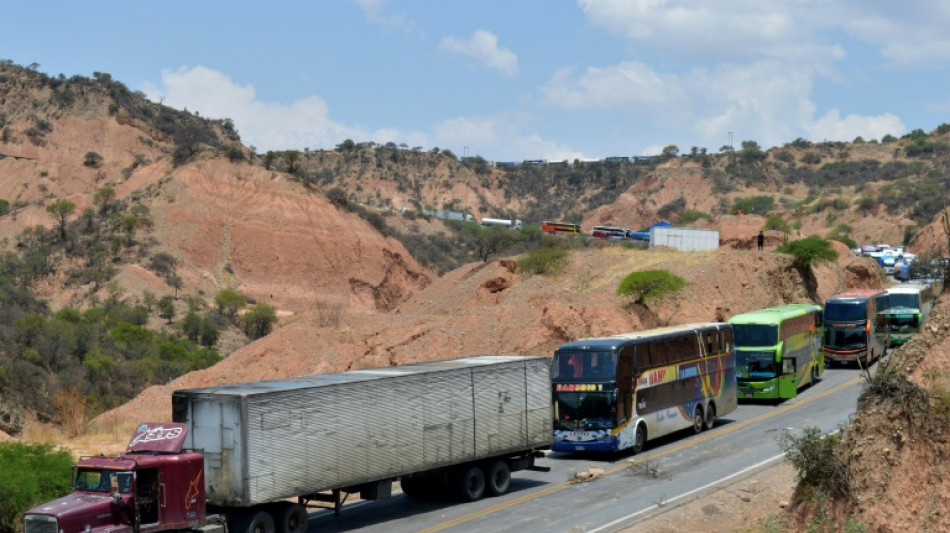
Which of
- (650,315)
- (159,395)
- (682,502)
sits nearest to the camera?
(682,502)

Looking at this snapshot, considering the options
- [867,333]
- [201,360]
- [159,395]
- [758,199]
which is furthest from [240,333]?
[758,199]

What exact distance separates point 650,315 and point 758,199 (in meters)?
107

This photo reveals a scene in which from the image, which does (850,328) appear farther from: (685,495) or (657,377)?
(685,495)

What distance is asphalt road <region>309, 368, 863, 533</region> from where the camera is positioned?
20766 millimetres

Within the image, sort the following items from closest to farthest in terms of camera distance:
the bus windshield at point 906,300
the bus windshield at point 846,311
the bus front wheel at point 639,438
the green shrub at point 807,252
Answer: the bus front wheel at point 639,438 → the bus windshield at point 846,311 → the bus windshield at point 906,300 → the green shrub at point 807,252

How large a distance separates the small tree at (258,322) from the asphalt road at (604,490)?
4690cm

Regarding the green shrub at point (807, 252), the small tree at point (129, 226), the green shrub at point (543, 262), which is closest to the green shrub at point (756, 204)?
the green shrub at point (807, 252)

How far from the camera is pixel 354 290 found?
92.2 m

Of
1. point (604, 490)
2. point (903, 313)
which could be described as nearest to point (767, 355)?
point (604, 490)

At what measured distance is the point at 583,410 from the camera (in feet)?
90.2

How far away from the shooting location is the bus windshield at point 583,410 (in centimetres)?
2712

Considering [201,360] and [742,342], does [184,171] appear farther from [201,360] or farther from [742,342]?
[742,342]

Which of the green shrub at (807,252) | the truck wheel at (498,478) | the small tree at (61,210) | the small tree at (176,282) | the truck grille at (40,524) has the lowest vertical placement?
the truck wheel at (498,478)

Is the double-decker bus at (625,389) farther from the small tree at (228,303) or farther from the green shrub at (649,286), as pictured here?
the small tree at (228,303)
